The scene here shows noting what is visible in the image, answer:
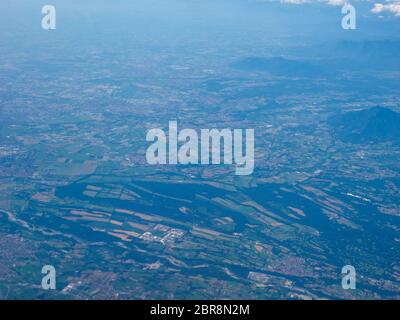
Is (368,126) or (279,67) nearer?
(368,126)

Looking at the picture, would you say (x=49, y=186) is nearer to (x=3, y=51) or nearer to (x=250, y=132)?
(x=250, y=132)

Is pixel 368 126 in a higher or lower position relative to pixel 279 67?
lower

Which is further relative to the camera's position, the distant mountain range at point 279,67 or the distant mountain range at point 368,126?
the distant mountain range at point 279,67

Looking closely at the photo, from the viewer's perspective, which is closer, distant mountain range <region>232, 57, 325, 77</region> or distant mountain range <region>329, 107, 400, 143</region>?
distant mountain range <region>329, 107, 400, 143</region>

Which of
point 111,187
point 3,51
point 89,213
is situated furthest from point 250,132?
point 3,51
